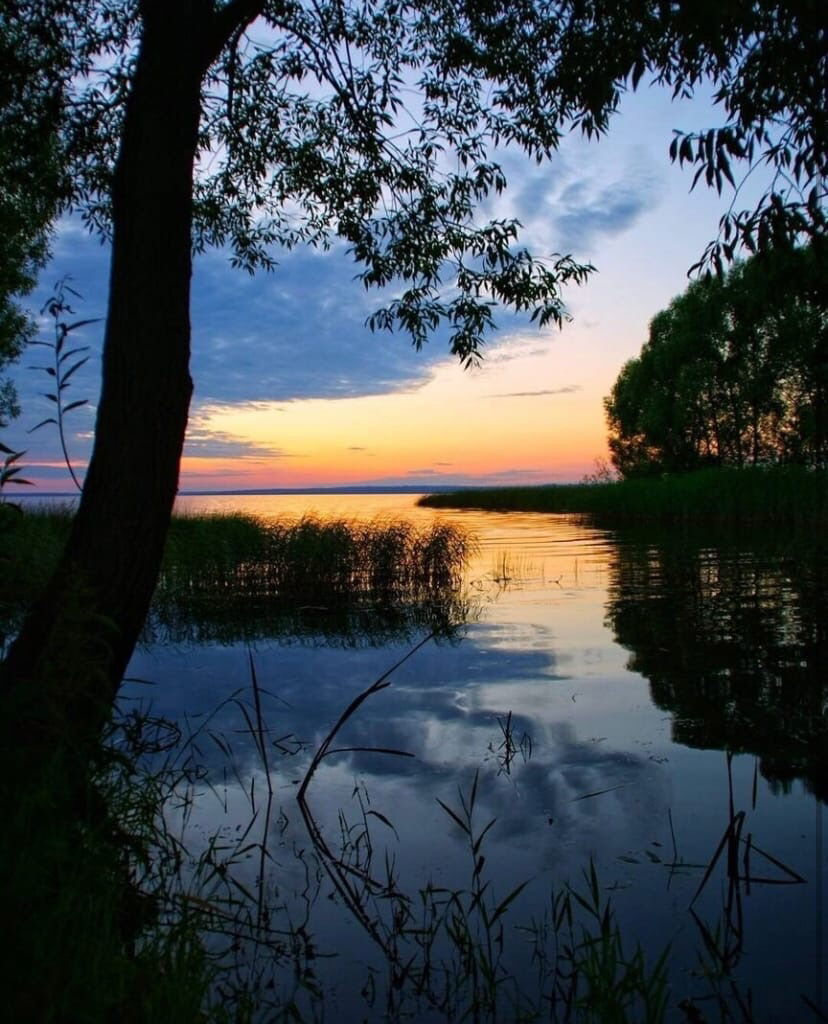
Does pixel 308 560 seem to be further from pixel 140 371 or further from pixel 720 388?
pixel 720 388

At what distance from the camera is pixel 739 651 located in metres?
9.39

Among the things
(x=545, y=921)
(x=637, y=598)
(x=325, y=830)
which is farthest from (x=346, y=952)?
(x=637, y=598)

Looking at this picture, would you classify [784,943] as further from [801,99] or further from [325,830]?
[801,99]

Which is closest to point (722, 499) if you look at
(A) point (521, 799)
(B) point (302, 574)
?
(B) point (302, 574)

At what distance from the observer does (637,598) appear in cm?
1395

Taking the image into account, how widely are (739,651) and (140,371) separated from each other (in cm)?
780

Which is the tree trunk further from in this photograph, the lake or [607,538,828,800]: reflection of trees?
[607,538,828,800]: reflection of trees

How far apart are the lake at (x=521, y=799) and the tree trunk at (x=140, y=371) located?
1.45 meters

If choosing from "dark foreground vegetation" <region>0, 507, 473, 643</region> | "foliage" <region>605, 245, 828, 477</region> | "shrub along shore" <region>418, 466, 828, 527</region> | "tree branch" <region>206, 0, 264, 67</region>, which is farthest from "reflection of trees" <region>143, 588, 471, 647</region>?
"foliage" <region>605, 245, 828, 477</region>

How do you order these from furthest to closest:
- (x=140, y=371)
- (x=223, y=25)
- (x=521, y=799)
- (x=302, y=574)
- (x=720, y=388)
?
(x=720, y=388) < (x=302, y=574) < (x=521, y=799) < (x=223, y=25) < (x=140, y=371)

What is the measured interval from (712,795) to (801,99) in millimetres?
4439

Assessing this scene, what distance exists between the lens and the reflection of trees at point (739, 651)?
21.0 feet

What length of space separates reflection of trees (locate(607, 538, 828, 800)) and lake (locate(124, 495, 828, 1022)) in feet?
0.14

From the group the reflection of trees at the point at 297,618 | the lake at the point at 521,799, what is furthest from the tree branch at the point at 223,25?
the reflection of trees at the point at 297,618
